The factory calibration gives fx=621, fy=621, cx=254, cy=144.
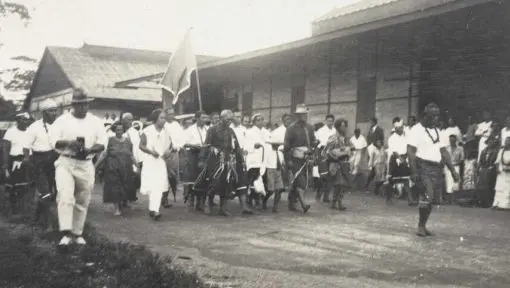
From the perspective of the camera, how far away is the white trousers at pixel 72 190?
7184 millimetres

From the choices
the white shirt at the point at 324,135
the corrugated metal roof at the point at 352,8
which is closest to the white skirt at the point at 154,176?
the white shirt at the point at 324,135

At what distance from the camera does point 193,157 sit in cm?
1195

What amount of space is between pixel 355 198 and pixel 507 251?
6879 millimetres

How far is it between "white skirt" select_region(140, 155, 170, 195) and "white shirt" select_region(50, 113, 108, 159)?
2.92 m

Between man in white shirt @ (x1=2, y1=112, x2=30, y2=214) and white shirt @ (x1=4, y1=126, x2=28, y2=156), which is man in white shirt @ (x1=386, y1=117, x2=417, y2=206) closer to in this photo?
man in white shirt @ (x1=2, y1=112, x2=30, y2=214)

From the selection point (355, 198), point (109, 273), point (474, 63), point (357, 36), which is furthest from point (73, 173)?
point (474, 63)

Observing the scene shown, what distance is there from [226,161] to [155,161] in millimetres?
1238

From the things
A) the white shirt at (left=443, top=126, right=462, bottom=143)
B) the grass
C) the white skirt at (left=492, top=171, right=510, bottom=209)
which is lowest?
the grass

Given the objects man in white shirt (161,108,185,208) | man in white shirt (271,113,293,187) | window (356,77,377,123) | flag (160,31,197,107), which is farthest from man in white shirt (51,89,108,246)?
window (356,77,377,123)

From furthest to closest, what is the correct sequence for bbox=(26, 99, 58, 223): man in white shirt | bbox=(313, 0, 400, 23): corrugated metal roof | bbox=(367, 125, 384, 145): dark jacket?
bbox=(313, 0, 400, 23): corrugated metal roof < bbox=(367, 125, 384, 145): dark jacket < bbox=(26, 99, 58, 223): man in white shirt

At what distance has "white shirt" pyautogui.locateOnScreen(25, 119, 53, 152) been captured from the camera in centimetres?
952

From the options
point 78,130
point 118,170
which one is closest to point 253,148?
point 118,170

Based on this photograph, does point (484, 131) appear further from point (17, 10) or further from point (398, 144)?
point (17, 10)

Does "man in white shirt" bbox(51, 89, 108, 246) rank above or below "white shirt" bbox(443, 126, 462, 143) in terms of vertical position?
below
